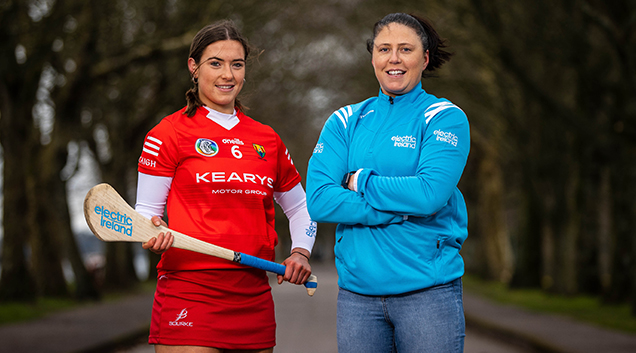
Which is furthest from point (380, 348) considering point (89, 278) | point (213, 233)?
point (89, 278)

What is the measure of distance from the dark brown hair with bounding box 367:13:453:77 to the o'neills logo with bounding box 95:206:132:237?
1.23 metres


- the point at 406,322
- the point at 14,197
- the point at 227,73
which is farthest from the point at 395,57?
the point at 14,197

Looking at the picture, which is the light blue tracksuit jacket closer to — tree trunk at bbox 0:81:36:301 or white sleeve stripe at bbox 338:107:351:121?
white sleeve stripe at bbox 338:107:351:121

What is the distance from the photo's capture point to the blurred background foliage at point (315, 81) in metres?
13.9

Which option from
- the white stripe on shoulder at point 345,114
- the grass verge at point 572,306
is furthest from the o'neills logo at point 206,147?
the grass verge at point 572,306

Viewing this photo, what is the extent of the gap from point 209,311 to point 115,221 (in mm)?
526

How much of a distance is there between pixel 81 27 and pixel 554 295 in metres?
12.9

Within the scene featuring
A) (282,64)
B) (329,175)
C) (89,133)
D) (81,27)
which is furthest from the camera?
(282,64)

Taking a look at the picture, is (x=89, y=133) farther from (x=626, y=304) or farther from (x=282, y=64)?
(x=626, y=304)

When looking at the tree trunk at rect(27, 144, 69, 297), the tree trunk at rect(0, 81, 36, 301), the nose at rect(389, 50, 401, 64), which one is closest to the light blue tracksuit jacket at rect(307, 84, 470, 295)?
the nose at rect(389, 50, 401, 64)

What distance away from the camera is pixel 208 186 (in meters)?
3.05

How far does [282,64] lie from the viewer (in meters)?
25.2

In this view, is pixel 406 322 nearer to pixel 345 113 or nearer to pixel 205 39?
pixel 345 113

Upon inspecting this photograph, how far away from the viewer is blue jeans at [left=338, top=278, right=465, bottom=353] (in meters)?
2.73
